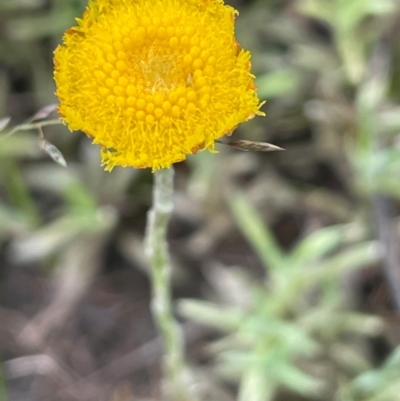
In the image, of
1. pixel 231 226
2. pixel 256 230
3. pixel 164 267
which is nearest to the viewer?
pixel 164 267

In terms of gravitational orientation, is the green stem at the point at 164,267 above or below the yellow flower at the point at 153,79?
below

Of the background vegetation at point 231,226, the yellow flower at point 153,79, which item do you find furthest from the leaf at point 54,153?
the background vegetation at point 231,226

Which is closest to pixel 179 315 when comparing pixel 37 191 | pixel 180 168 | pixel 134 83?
pixel 180 168

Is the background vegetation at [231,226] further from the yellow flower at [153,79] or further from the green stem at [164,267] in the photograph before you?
the yellow flower at [153,79]

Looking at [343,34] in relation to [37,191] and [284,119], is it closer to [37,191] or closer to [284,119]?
[284,119]

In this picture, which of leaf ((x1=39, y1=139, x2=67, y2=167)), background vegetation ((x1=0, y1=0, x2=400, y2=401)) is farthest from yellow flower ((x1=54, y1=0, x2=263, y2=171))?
background vegetation ((x1=0, y1=0, x2=400, y2=401))

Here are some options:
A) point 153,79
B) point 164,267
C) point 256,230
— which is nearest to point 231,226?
point 256,230

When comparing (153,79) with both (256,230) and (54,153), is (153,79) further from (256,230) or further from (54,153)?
(256,230)
